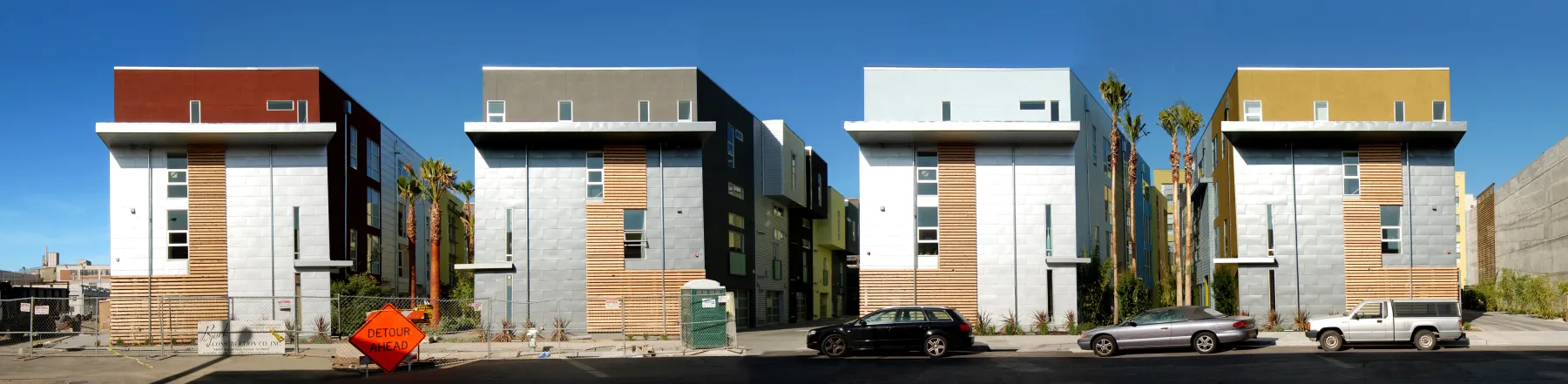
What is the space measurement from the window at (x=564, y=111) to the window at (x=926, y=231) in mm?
11683

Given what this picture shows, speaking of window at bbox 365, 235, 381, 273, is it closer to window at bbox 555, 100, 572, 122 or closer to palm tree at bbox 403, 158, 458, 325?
palm tree at bbox 403, 158, 458, 325

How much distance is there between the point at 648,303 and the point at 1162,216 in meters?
47.7

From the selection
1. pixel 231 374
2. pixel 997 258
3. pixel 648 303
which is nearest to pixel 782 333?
pixel 648 303

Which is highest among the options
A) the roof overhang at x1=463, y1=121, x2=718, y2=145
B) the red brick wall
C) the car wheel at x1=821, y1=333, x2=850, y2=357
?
the red brick wall

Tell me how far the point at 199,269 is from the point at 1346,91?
37154 mm

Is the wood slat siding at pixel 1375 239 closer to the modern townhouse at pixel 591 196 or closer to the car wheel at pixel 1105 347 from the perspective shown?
the car wheel at pixel 1105 347

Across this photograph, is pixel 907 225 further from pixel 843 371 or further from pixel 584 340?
pixel 843 371

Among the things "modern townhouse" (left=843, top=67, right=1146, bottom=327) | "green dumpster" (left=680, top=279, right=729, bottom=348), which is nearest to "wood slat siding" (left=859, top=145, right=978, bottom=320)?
"modern townhouse" (left=843, top=67, right=1146, bottom=327)

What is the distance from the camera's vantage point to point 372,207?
50.6m

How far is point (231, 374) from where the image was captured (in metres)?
23.8

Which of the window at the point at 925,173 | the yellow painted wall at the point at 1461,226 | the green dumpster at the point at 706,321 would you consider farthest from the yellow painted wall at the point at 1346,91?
the yellow painted wall at the point at 1461,226

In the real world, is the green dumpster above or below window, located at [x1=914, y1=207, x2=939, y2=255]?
below

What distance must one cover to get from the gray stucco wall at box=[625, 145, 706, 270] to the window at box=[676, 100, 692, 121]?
41.9 inches

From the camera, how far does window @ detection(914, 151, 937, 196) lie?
38.8 metres
